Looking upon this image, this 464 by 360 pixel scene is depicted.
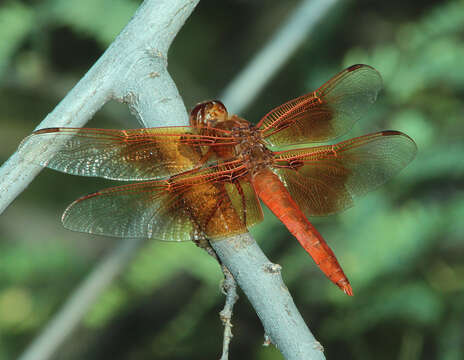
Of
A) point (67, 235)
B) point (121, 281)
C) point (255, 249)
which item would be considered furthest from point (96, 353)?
point (255, 249)

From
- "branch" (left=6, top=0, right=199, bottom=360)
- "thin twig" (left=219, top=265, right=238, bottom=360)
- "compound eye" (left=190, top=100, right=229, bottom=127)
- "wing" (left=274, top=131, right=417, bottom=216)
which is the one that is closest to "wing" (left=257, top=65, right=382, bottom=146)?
"wing" (left=274, top=131, right=417, bottom=216)

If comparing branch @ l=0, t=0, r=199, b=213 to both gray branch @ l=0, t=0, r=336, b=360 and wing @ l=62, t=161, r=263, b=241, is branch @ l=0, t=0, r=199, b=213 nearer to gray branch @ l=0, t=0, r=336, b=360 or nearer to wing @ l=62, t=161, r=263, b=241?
gray branch @ l=0, t=0, r=336, b=360

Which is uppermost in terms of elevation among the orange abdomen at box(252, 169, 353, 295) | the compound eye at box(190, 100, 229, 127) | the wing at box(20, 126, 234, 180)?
the compound eye at box(190, 100, 229, 127)

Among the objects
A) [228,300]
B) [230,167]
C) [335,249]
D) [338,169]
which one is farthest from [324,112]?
[228,300]

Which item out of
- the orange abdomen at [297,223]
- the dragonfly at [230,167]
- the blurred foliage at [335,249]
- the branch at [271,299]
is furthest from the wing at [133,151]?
the blurred foliage at [335,249]

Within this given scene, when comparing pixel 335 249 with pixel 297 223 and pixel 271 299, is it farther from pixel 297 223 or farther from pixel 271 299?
pixel 271 299

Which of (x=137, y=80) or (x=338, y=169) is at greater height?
(x=137, y=80)

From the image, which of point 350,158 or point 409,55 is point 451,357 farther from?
point 409,55
